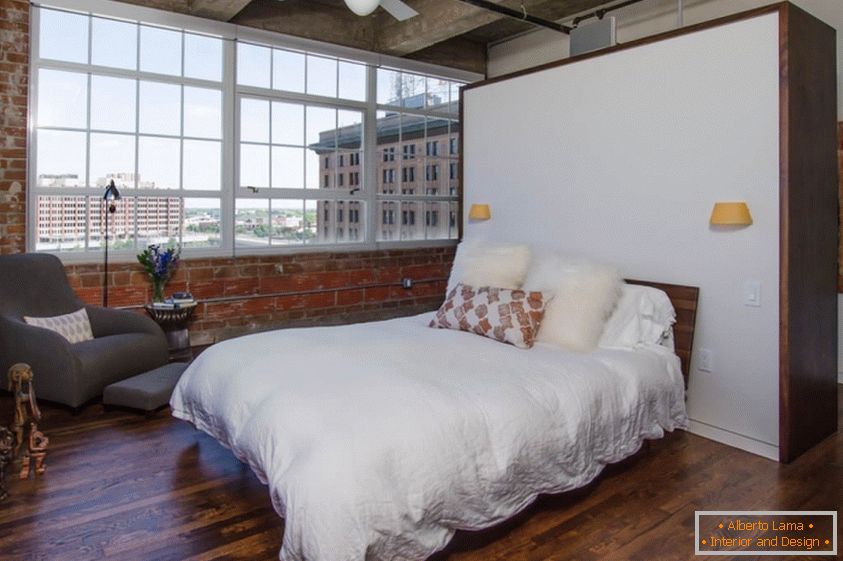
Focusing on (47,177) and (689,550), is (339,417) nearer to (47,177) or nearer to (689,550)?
(689,550)

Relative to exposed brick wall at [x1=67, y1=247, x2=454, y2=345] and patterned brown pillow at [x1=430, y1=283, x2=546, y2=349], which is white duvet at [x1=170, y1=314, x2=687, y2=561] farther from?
exposed brick wall at [x1=67, y1=247, x2=454, y2=345]

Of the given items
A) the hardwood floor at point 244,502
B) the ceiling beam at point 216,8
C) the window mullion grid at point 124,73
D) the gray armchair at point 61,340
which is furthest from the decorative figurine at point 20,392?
the ceiling beam at point 216,8

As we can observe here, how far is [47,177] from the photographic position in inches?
181

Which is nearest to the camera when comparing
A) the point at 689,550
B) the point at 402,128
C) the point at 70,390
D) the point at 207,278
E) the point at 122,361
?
the point at 689,550

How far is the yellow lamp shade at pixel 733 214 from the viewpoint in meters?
3.39

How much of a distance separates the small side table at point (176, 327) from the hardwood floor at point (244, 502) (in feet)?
4.11

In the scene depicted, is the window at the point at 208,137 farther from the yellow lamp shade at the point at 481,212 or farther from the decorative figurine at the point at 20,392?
the decorative figurine at the point at 20,392

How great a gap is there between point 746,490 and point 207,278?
168 inches

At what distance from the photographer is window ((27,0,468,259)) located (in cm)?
466

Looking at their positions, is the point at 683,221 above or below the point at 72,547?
above

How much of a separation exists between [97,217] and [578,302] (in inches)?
149

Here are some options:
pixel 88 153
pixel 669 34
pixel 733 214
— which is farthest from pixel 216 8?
pixel 733 214

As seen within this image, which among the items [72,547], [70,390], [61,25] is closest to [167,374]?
[70,390]

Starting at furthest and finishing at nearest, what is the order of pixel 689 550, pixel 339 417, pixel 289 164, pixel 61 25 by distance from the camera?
pixel 289 164 → pixel 61 25 → pixel 689 550 → pixel 339 417
